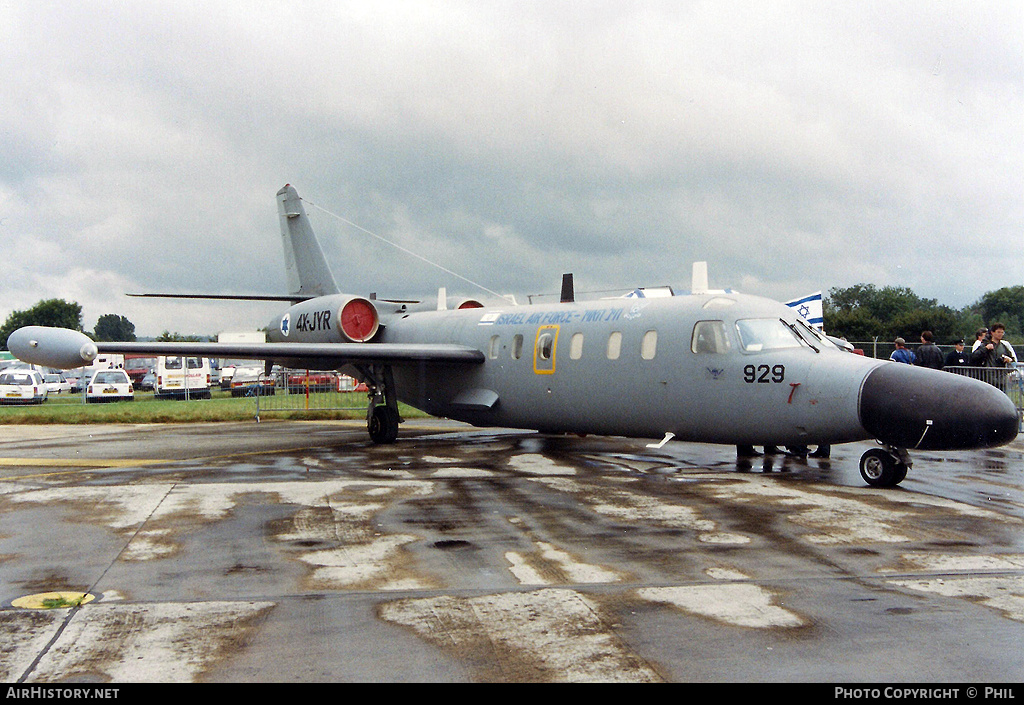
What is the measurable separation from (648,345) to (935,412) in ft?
13.5

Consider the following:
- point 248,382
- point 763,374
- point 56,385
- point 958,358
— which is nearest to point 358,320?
point 763,374

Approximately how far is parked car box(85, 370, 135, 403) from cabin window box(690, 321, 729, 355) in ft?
102

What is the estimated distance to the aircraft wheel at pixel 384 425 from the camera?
16797mm

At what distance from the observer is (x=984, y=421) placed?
9.41m

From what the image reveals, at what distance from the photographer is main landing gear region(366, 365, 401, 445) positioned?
16812mm

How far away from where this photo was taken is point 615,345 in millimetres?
13008

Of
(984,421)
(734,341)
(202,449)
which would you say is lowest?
(202,449)

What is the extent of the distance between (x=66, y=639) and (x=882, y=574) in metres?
5.40

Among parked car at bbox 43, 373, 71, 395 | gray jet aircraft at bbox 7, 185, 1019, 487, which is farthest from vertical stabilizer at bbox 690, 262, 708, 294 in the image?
parked car at bbox 43, 373, 71, 395

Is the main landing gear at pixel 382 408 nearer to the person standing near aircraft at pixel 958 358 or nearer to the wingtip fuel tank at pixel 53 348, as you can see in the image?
the wingtip fuel tank at pixel 53 348

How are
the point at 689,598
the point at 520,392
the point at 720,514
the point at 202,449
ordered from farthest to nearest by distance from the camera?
1. the point at 202,449
2. the point at 520,392
3. the point at 720,514
4. the point at 689,598

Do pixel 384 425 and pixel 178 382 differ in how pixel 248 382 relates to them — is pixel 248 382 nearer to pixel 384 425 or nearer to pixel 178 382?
pixel 178 382
